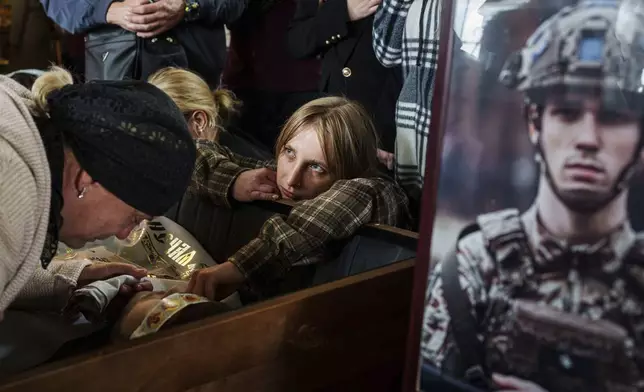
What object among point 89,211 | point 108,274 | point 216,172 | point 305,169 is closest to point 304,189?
point 305,169

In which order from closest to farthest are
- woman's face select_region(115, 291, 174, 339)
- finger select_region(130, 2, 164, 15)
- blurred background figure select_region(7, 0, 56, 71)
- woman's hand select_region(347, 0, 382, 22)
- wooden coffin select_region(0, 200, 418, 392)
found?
1. wooden coffin select_region(0, 200, 418, 392)
2. woman's face select_region(115, 291, 174, 339)
3. woman's hand select_region(347, 0, 382, 22)
4. finger select_region(130, 2, 164, 15)
5. blurred background figure select_region(7, 0, 56, 71)

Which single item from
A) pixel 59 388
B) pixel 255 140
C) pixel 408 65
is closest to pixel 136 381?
pixel 59 388

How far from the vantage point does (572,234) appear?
1.76 feet

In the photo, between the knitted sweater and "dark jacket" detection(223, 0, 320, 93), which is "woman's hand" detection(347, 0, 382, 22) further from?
the knitted sweater

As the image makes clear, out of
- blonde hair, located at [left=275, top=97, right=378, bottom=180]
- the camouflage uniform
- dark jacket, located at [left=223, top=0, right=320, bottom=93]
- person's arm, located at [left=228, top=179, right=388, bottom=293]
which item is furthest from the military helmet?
dark jacket, located at [left=223, top=0, right=320, bottom=93]

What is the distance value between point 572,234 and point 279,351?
1.12 feet

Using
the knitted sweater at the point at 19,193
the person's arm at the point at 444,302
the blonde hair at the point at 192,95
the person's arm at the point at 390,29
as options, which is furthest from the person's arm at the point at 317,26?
the person's arm at the point at 444,302

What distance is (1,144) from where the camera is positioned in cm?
67

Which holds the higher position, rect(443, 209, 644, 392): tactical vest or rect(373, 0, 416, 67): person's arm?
rect(373, 0, 416, 67): person's arm

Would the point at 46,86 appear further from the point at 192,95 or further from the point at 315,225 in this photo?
the point at 192,95

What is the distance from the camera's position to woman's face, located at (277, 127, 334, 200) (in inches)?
49.8

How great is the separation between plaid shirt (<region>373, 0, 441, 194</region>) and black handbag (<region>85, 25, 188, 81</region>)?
1.82 ft

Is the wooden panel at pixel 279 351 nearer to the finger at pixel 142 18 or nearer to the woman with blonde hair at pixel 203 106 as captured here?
the woman with blonde hair at pixel 203 106

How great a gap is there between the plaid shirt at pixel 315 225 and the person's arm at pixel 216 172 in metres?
0.18
